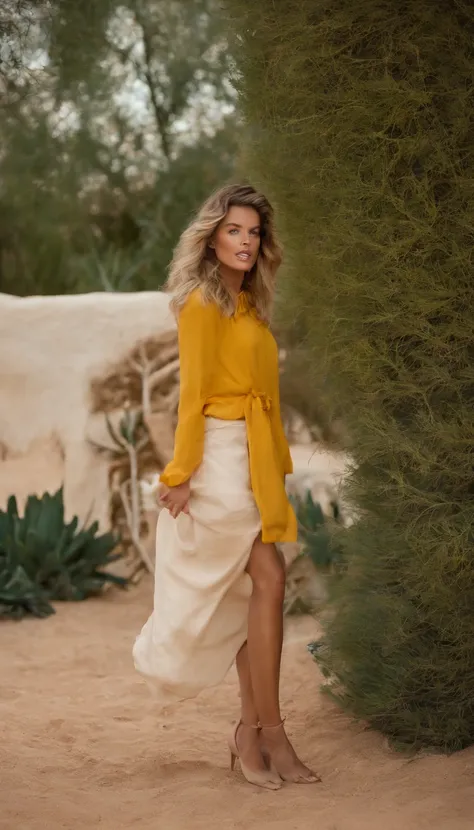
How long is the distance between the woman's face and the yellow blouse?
0.14 m

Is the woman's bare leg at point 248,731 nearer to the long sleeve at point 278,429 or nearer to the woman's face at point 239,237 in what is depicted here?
the long sleeve at point 278,429

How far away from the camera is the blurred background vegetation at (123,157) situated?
42.8 ft

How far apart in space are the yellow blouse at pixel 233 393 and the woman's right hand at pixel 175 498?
3cm

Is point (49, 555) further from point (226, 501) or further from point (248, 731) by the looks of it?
point (226, 501)

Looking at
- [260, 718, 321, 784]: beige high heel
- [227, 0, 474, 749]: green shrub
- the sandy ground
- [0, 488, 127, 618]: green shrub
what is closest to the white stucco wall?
[0, 488, 127, 618]: green shrub

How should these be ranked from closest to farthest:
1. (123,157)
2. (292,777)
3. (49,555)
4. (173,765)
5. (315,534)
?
(292,777) < (173,765) < (315,534) < (49,555) < (123,157)

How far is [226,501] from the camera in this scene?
3.43m

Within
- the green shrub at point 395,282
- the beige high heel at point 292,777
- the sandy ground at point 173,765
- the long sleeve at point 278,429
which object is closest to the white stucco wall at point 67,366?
the sandy ground at point 173,765

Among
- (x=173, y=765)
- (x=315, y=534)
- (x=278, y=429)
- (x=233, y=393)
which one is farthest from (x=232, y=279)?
(x=315, y=534)

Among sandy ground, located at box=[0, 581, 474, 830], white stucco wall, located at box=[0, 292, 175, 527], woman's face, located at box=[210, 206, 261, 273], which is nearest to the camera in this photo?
sandy ground, located at box=[0, 581, 474, 830]

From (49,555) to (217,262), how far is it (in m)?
3.68

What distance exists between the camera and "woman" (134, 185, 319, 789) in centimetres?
341

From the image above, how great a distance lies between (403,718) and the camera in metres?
3.75

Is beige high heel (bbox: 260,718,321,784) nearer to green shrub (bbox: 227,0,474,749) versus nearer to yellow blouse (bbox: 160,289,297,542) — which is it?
green shrub (bbox: 227,0,474,749)
